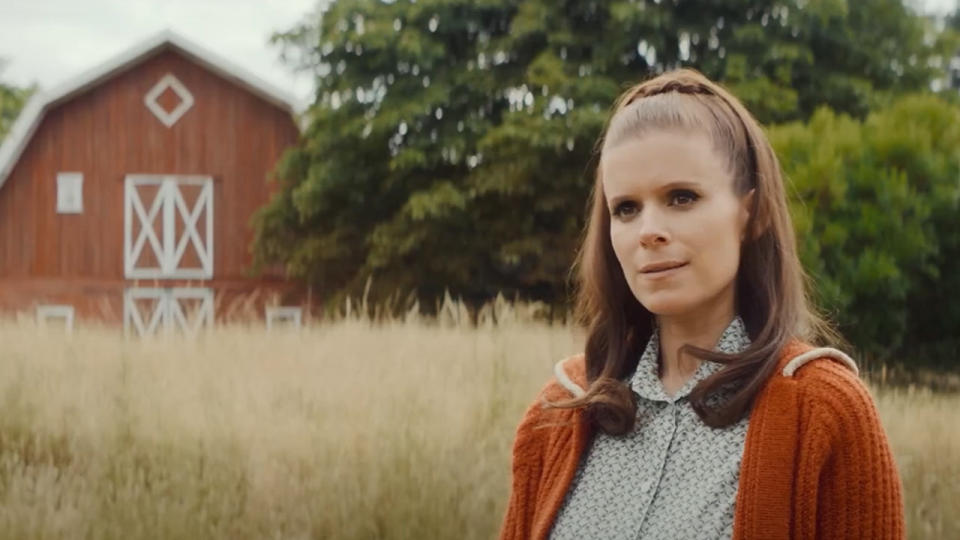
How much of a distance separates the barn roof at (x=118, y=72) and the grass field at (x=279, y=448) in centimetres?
1259

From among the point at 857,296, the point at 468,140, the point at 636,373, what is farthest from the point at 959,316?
the point at 636,373

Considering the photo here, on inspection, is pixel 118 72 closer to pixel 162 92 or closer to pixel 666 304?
pixel 162 92

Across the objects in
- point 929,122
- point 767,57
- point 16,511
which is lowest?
point 16,511

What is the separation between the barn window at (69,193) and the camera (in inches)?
778

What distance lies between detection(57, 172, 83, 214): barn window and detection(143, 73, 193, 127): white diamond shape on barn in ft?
5.24

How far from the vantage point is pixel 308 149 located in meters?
18.4

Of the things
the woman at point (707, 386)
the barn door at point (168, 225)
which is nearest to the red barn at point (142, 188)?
the barn door at point (168, 225)

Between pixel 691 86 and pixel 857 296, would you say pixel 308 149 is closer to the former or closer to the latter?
pixel 857 296

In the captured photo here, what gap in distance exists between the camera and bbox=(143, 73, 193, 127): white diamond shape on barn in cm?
2002

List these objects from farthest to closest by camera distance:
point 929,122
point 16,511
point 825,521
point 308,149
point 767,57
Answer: point 308,149 → point 767,57 → point 929,122 → point 16,511 → point 825,521

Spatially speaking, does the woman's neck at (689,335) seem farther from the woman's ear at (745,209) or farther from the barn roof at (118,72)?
the barn roof at (118,72)

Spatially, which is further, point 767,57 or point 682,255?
point 767,57

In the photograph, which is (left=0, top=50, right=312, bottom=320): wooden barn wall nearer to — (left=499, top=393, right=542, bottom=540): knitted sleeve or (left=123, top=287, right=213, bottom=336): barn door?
(left=123, top=287, right=213, bottom=336): barn door

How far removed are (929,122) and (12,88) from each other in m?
34.7
